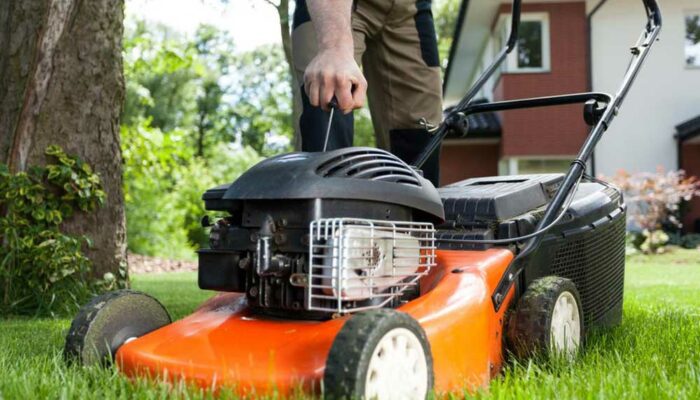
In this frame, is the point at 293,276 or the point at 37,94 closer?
the point at 293,276

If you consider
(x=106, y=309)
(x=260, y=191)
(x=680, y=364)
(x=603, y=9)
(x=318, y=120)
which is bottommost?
(x=680, y=364)

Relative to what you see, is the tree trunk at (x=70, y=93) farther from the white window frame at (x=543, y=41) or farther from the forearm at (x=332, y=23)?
the white window frame at (x=543, y=41)

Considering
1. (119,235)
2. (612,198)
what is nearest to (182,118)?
(119,235)

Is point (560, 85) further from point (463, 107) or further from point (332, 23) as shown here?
point (332, 23)

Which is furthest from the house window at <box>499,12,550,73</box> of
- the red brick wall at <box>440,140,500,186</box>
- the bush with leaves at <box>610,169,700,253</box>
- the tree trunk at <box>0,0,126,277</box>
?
the tree trunk at <box>0,0,126,277</box>

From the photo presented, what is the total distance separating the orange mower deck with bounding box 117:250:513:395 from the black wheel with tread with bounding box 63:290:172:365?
10cm

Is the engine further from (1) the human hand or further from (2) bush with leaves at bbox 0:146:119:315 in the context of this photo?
(2) bush with leaves at bbox 0:146:119:315

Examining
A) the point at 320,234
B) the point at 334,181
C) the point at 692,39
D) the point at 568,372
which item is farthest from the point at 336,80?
the point at 692,39

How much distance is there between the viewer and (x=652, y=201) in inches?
433

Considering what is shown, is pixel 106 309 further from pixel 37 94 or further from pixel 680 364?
pixel 37 94

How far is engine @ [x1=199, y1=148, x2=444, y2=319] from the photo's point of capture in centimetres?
154

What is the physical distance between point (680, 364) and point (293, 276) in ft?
3.30

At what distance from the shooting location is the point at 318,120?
2213mm

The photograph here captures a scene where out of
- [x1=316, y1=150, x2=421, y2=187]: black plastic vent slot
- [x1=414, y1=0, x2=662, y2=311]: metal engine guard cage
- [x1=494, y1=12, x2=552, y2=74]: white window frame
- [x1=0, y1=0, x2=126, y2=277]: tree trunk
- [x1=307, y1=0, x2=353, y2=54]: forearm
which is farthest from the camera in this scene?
[x1=494, y1=12, x2=552, y2=74]: white window frame
